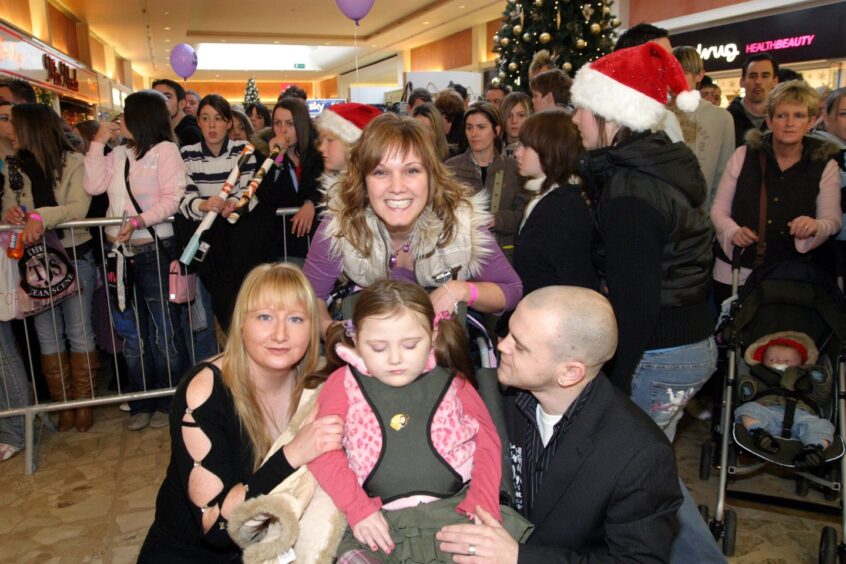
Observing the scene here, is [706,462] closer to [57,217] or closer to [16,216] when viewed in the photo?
[57,217]

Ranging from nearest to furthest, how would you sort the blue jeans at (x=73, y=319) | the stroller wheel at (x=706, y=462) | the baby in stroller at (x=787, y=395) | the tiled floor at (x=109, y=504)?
the baby in stroller at (x=787, y=395) < the tiled floor at (x=109, y=504) < the stroller wheel at (x=706, y=462) < the blue jeans at (x=73, y=319)

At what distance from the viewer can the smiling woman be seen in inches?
83.7

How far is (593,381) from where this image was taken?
1.68 m

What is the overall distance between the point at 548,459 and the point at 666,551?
0.36 metres

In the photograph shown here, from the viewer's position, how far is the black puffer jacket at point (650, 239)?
1965 millimetres

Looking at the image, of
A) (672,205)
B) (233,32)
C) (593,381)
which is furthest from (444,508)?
(233,32)

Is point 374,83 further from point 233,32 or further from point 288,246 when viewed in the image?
point 288,246

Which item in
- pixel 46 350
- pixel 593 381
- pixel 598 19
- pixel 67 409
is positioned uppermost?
pixel 598 19

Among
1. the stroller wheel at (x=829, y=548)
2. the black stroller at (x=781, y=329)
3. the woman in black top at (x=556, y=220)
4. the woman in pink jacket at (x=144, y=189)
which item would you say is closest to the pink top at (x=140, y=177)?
the woman in pink jacket at (x=144, y=189)

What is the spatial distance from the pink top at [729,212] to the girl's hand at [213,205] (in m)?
3.04

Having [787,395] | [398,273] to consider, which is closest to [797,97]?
[787,395]

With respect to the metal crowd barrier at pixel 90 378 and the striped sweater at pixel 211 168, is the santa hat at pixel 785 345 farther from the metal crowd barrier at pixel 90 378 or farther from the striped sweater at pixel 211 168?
the striped sweater at pixel 211 168

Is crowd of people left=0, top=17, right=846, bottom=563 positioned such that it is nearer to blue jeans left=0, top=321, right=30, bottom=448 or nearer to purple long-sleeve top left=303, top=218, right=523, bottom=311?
purple long-sleeve top left=303, top=218, right=523, bottom=311

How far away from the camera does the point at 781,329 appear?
3215 millimetres
